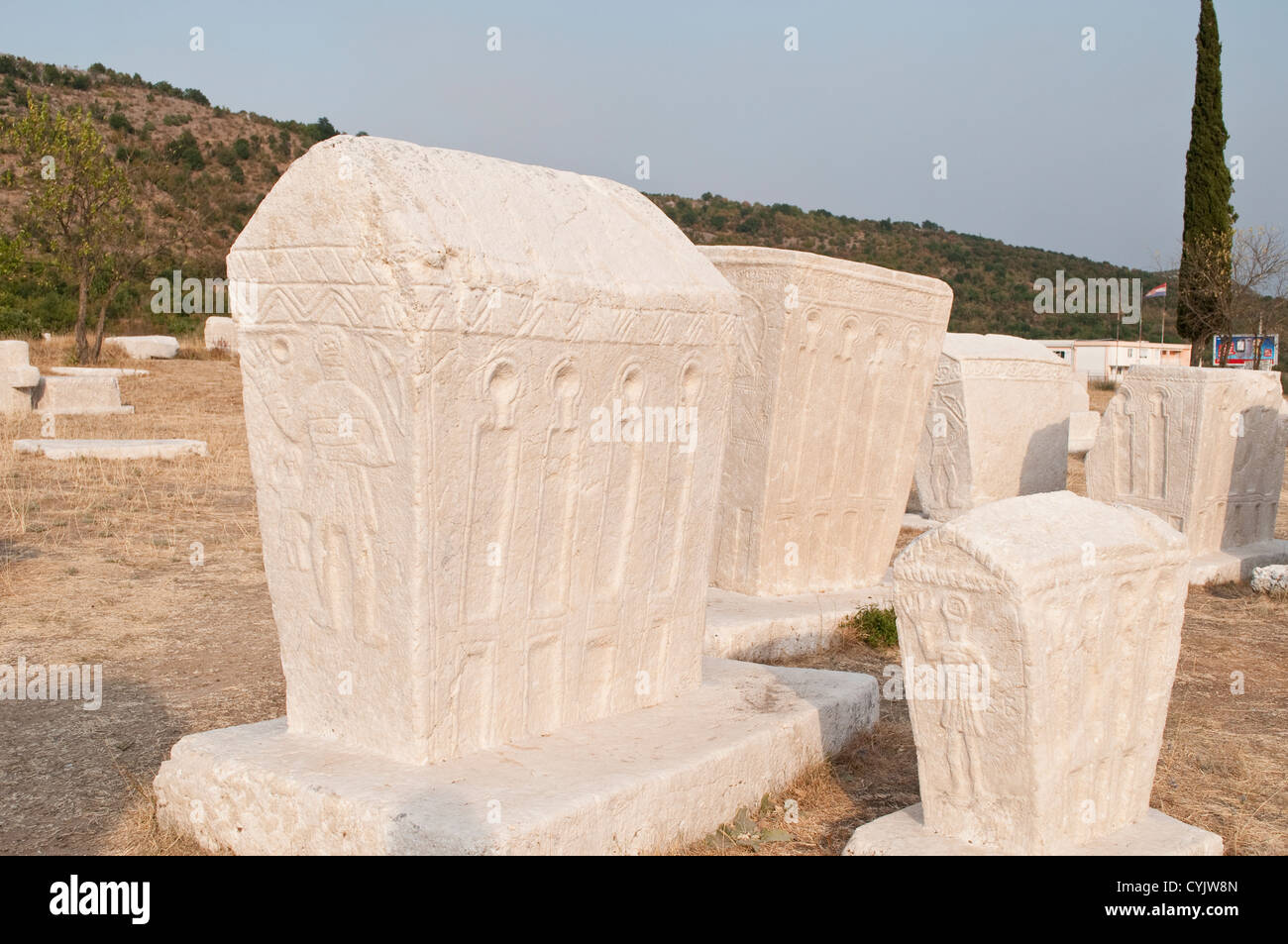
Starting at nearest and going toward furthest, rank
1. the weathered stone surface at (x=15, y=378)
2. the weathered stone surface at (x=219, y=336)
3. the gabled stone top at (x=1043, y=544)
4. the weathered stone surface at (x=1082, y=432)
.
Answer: the gabled stone top at (x=1043, y=544) < the weathered stone surface at (x=15, y=378) < the weathered stone surface at (x=1082, y=432) < the weathered stone surface at (x=219, y=336)

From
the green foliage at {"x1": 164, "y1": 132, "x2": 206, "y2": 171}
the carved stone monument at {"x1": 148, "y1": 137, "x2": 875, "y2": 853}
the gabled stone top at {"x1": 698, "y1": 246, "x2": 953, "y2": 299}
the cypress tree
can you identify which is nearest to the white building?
the cypress tree

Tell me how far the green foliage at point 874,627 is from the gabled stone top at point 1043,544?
2.49 meters

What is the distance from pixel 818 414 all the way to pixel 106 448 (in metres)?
7.64

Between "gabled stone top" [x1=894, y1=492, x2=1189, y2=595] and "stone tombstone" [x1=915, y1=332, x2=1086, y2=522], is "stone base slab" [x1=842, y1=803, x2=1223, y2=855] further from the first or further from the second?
"stone tombstone" [x1=915, y1=332, x2=1086, y2=522]

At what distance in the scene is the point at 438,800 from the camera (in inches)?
117

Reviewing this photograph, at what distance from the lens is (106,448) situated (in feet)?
35.1

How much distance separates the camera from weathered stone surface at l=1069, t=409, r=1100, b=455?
1371cm

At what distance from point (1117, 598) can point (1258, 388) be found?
18.9 feet

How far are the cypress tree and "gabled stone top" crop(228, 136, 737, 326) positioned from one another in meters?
21.6

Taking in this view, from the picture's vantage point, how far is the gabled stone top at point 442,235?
2.97 m

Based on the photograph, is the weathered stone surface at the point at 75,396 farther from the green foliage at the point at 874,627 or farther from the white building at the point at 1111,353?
the white building at the point at 1111,353

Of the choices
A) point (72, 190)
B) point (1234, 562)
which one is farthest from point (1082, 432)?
point (72, 190)

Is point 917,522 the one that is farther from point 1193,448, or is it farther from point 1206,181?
point 1206,181

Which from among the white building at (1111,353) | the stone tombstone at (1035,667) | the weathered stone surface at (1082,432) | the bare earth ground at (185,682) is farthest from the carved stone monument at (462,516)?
the white building at (1111,353)
